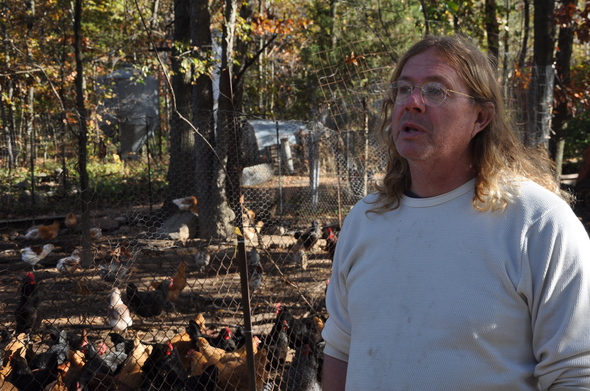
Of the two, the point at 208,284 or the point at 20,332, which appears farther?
the point at 208,284

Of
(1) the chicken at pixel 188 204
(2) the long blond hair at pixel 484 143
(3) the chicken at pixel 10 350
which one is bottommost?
(3) the chicken at pixel 10 350

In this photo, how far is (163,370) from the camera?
3988 mm

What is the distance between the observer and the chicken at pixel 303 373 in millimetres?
4078

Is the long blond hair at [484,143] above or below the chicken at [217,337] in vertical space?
above

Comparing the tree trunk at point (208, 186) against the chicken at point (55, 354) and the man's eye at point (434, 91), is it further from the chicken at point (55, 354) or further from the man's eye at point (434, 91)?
the man's eye at point (434, 91)

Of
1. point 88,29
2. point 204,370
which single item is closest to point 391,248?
point 204,370

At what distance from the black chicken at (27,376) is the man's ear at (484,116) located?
11.6ft

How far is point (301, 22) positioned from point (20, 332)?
10.3 metres

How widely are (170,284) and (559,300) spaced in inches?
211

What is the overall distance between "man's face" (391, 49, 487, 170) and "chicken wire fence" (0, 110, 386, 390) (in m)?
1.81

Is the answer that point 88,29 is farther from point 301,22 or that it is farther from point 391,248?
point 391,248

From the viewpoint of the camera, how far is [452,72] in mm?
1630

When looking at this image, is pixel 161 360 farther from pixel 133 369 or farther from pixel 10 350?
pixel 10 350

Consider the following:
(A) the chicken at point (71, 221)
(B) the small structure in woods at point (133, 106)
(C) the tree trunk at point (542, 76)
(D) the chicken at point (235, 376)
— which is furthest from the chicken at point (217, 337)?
(B) the small structure in woods at point (133, 106)
